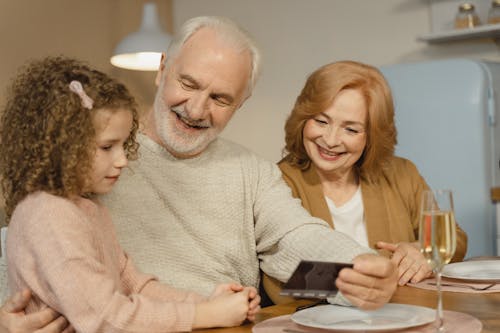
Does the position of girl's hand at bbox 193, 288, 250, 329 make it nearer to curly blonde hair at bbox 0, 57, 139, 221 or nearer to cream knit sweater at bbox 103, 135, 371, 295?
curly blonde hair at bbox 0, 57, 139, 221

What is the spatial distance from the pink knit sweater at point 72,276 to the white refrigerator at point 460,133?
2.22 m

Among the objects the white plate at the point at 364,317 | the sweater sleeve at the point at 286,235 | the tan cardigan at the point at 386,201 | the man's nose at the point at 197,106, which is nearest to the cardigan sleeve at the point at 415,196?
the tan cardigan at the point at 386,201

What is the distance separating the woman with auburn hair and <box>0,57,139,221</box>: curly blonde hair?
948 mm

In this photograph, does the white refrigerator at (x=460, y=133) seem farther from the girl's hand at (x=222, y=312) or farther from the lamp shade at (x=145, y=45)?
the girl's hand at (x=222, y=312)

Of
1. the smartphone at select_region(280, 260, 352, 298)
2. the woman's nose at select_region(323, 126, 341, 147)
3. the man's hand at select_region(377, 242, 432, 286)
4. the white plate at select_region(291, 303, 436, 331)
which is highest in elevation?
the woman's nose at select_region(323, 126, 341, 147)

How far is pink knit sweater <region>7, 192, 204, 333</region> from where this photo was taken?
1.16m

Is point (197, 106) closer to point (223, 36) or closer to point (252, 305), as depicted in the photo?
point (223, 36)

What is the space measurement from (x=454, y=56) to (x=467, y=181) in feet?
3.31

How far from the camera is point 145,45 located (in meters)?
3.90

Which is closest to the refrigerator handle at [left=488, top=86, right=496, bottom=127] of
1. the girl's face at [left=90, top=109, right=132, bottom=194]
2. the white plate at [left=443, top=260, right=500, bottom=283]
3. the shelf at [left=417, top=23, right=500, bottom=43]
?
the shelf at [left=417, top=23, right=500, bottom=43]

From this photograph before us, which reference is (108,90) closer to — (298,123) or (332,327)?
(332,327)

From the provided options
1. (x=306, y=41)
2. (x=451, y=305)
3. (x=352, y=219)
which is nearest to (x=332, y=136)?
(x=352, y=219)

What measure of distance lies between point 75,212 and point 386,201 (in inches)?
47.2

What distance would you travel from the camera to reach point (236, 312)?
4.02ft
